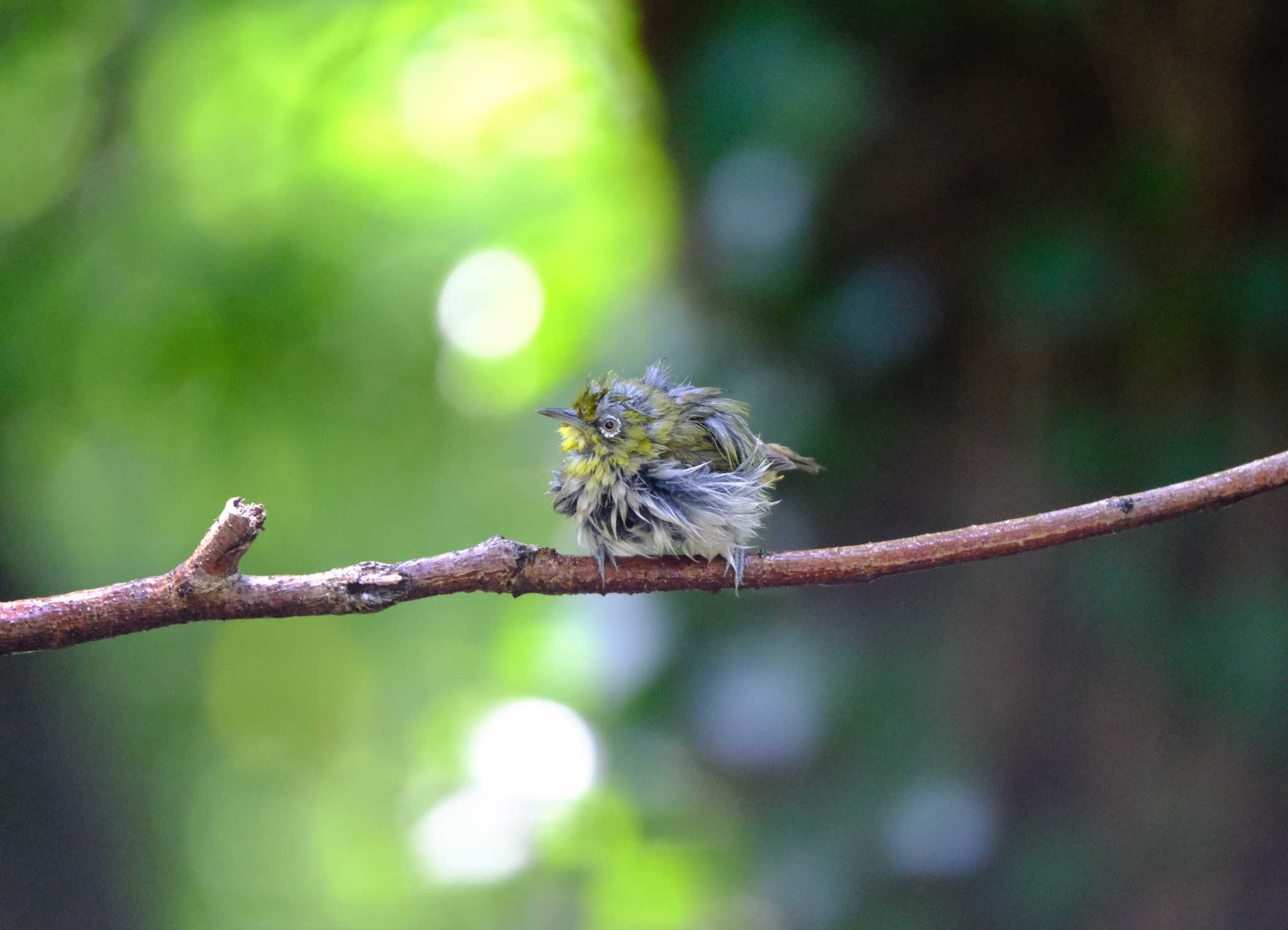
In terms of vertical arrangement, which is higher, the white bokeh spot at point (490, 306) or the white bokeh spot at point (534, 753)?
the white bokeh spot at point (490, 306)

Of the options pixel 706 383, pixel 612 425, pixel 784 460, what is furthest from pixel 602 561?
pixel 706 383

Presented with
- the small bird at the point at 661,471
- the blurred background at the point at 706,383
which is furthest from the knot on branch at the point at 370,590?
the blurred background at the point at 706,383

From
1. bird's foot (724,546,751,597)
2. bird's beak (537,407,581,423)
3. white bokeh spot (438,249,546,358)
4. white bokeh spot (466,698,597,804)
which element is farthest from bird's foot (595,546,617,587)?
white bokeh spot (438,249,546,358)

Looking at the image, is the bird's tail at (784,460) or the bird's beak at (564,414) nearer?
the bird's beak at (564,414)

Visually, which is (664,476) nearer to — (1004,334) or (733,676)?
(733,676)

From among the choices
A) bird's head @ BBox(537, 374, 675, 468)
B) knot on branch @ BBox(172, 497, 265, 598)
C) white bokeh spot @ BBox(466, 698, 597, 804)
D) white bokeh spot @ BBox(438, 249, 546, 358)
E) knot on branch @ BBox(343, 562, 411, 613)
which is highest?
white bokeh spot @ BBox(438, 249, 546, 358)

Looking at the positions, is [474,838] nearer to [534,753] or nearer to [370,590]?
[534,753]

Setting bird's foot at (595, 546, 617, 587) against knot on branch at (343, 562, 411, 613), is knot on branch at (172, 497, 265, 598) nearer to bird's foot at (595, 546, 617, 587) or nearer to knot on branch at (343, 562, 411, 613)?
knot on branch at (343, 562, 411, 613)

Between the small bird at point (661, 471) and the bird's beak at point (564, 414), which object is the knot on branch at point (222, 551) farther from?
the bird's beak at point (564, 414)
